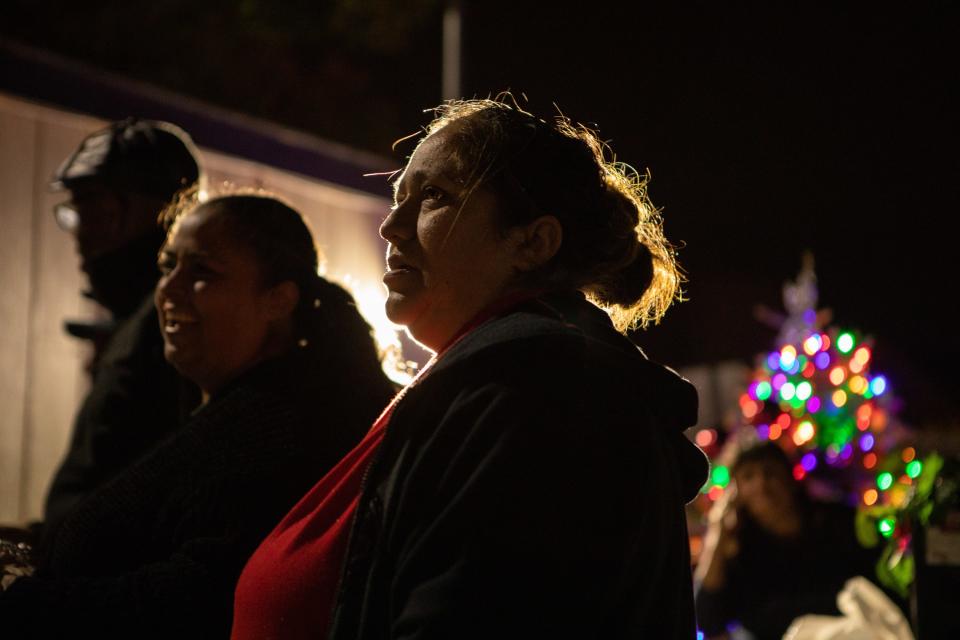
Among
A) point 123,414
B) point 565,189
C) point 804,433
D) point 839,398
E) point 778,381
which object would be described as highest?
point 565,189

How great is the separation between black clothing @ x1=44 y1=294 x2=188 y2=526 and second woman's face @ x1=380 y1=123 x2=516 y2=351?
1.37m

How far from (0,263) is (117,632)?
357cm

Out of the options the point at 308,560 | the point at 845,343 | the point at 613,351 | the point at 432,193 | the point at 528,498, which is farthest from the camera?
the point at 845,343

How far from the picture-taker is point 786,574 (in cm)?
540

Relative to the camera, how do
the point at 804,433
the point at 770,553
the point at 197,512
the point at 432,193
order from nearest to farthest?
the point at 432,193 < the point at 197,512 < the point at 770,553 < the point at 804,433

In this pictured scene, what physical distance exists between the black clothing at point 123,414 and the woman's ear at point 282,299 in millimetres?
623

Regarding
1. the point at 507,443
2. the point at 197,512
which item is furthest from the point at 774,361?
the point at 507,443

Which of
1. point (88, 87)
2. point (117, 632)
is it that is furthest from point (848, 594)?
point (88, 87)

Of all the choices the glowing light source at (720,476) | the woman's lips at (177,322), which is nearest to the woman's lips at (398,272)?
the woman's lips at (177,322)

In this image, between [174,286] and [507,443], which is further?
[174,286]

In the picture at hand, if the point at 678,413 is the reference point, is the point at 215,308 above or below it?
below

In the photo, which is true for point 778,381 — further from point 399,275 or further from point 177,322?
point 399,275

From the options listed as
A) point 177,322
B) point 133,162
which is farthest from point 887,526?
point 133,162

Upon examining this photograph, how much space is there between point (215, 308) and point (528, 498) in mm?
1351
